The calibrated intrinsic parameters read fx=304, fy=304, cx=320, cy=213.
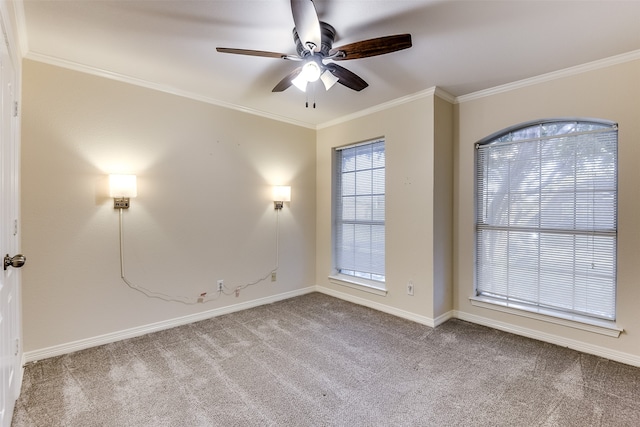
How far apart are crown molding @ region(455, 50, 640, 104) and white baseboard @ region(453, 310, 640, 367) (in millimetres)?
2311

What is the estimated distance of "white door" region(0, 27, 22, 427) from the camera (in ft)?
4.97

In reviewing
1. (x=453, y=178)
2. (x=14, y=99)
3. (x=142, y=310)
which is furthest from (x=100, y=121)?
(x=453, y=178)

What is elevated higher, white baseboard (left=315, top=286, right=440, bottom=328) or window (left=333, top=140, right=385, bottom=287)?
window (left=333, top=140, right=385, bottom=287)

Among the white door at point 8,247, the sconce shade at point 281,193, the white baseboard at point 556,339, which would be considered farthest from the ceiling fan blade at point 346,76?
the white baseboard at point 556,339

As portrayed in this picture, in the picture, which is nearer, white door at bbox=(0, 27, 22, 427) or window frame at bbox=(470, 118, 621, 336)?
white door at bbox=(0, 27, 22, 427)

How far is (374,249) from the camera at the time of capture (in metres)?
3.85

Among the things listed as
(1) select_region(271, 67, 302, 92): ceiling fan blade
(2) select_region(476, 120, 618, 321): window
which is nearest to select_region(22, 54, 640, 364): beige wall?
(2) select_region(476, 120, 618, 321): window

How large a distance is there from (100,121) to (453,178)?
3522 millimetres

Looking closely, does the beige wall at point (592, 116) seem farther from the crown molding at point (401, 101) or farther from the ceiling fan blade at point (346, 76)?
the ceiling fan blade at point (346, 76)

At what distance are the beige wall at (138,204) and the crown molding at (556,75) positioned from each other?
2.28 metres

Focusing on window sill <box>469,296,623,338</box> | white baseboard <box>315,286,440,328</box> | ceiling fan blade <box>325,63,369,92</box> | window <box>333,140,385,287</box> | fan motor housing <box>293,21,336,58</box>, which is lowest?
white baseboard <box>315,286,440,328</box>

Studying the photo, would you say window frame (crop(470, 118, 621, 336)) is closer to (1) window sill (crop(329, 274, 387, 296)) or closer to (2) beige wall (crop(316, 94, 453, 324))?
(2) beige wall (crop(316, 94, 453, 324))

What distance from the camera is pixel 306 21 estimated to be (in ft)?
5.47

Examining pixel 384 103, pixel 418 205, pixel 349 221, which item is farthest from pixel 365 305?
pixel 384 103
